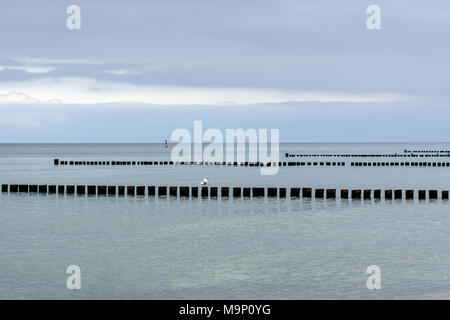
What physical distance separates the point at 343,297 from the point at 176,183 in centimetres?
4775

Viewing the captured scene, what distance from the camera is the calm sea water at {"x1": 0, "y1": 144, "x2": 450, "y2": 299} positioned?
18.8 m

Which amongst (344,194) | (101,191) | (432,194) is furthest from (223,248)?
(101,191)

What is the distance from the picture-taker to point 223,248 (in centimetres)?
2545

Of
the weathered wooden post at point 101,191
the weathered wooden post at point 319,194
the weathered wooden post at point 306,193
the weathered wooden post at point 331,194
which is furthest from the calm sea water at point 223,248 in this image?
the weathered wooden post at point 101,191

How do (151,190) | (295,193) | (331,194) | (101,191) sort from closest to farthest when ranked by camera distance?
1. (331,194)
2. (295,193)
3. (101,191)
4. (151,190)

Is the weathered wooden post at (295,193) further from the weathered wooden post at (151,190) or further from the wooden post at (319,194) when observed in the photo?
the weathered wooden post at (151,190)

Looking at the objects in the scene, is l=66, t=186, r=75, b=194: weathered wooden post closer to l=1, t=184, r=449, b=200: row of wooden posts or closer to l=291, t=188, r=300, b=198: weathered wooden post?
l=1, t=184, r=449, b=200: row of wooden posts

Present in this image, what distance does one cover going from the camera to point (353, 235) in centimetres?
2895

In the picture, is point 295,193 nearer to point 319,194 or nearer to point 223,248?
point 319,194

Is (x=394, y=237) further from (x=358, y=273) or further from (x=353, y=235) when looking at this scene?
(x=358, y=273)

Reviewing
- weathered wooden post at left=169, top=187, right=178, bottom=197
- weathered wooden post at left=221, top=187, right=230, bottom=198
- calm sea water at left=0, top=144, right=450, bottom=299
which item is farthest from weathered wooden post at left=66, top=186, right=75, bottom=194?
weathered wooden post at left=221, top=187, right=230, bottom=198

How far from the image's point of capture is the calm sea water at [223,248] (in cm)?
1878
